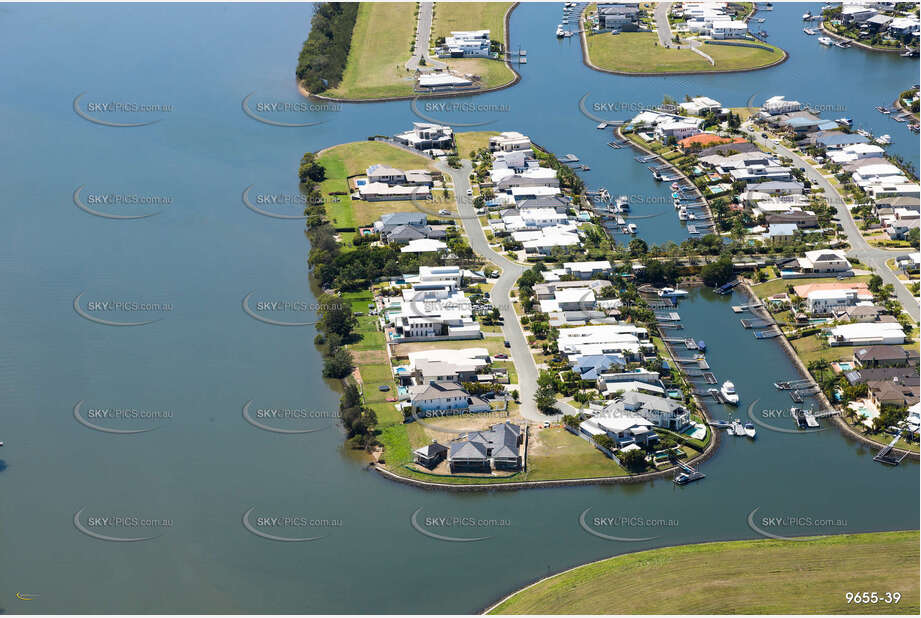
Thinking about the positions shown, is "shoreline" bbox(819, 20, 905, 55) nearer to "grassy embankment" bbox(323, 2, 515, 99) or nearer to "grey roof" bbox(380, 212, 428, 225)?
"grassy embankment" bbox(323, 2, 515, 99)

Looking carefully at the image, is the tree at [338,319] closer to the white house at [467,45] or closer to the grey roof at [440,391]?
the grey roof at [440,391]

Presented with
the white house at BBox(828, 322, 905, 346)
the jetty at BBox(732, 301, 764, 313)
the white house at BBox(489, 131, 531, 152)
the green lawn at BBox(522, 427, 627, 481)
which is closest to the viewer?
the green lawn at BBox(522, 427, 627, 481)

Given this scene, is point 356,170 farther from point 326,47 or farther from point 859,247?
point 859,247

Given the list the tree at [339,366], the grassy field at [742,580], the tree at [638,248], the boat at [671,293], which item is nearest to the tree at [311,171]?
the tree at [638,248]

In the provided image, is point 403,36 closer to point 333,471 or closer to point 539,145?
point 539,145

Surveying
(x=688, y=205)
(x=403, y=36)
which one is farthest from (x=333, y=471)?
(x=403, y=36)

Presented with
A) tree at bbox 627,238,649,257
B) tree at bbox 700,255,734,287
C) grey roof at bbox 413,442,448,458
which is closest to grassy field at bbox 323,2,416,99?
tree at bbox 627,238,649,257
